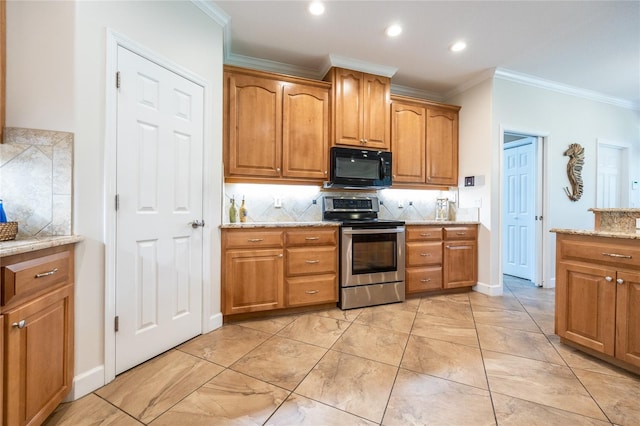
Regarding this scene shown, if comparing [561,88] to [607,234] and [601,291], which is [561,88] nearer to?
[607,234]

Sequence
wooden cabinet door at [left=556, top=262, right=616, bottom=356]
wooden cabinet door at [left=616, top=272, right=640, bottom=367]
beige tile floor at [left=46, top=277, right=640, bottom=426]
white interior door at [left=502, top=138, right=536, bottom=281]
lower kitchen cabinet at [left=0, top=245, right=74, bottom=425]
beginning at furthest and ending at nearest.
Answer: white interior door at [left=502, top=138, right=536, bottom=281], wooden cabinet door at [left=556, top=262, right=616, bottom=356], wooden cabinet door at [left=616, top=272, right=640, bottom=367], beige tile floor at [left=46, top=277, right=640, bottom=426], lower kitchen cabinet at [left=0, top=245, right=74, bottom=425]

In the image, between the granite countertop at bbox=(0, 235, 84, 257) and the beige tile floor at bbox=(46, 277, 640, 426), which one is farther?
the beige tile floor at bbox=(46, 277, 640, 426)

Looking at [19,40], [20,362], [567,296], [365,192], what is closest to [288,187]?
[365,192]

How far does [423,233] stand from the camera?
3.17m

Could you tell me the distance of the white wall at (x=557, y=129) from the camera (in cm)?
336

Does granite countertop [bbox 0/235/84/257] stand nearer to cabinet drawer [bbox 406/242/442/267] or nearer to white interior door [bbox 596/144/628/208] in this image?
cabinet drawer [bbox 406/242/442/267]

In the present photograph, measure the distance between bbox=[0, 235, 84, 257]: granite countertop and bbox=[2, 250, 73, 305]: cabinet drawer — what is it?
6 cm

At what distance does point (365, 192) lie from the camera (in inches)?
138

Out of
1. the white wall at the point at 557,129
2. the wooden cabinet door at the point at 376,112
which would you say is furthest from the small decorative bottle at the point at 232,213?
the white wall at the point at 557,129

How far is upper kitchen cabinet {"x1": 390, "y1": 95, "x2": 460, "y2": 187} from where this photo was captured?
3.39m

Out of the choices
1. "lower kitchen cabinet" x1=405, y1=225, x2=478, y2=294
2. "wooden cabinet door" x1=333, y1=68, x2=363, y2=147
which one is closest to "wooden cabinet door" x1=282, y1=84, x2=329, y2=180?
"wooden cabinet door" x1=333, y1=68, x2=363, y2=147

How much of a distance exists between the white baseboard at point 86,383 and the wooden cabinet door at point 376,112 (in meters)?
2.91

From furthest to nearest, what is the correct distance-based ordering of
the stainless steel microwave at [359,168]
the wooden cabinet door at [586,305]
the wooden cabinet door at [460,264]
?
the wooden cabinet door at [460,264] < the stainless steel microwave at [359,168] < the wooden cabinet door at [586,305]

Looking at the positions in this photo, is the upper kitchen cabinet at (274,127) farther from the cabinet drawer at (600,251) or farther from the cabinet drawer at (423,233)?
the cabinet drawer at (600,251)
